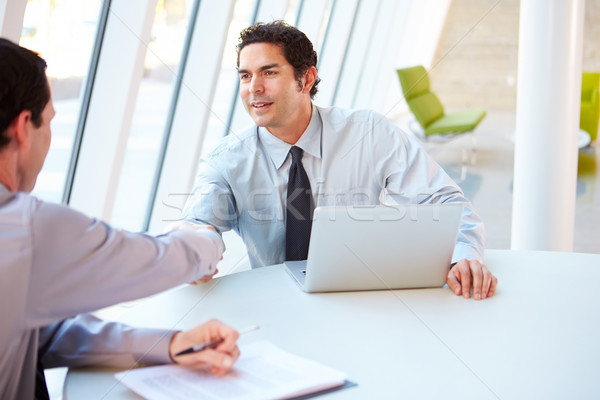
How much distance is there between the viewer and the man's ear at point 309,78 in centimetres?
244

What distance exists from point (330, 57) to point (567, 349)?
6235mm

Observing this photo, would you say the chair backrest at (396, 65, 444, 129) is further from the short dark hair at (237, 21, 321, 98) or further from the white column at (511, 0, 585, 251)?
the short dark hair at (237, 21, 321, 98)

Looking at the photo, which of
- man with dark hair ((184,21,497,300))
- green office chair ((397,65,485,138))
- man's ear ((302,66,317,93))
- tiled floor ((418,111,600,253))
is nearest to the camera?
man with dark hair ((184,21,497,300))

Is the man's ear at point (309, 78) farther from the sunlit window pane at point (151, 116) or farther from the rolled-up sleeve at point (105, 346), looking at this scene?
the rolled-up sleeve at point (105, 346)

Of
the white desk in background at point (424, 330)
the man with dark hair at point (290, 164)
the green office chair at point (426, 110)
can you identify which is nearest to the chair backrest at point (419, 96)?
the green office chair at point (426, 110)

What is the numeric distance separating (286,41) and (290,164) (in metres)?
0.50

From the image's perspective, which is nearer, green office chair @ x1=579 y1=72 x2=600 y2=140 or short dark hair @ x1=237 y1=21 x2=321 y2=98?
short dark hair @ x1=237 y1=21 x2=321 y2=98

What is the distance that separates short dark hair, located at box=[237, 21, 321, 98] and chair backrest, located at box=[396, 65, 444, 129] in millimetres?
5114

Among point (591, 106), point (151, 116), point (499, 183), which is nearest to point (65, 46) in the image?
point (151, 116)

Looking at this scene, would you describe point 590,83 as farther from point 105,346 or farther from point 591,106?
point 105,346

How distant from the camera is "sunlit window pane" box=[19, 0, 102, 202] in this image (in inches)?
115

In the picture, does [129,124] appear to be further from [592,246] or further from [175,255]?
[592,246]

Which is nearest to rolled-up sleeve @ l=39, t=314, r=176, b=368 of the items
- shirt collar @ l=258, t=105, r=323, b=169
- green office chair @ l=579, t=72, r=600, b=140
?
shirt collar @ l=258, t=105, r=323, b=169

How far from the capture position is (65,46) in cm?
314
